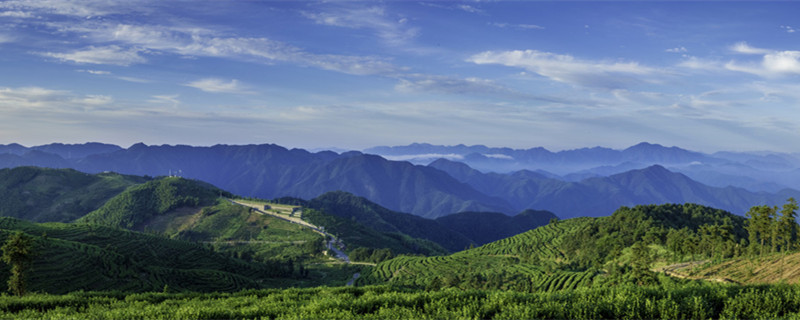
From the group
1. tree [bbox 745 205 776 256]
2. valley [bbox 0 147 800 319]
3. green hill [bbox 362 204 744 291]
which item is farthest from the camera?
green hill [bbox 362 204 744 291]

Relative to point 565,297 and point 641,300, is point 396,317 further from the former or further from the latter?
point 641,300

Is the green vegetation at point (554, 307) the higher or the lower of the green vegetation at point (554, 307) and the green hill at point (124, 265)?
the higher

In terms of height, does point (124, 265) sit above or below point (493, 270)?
above

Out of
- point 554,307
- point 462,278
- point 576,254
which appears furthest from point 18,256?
point 576,254

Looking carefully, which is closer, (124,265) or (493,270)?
(124,265)

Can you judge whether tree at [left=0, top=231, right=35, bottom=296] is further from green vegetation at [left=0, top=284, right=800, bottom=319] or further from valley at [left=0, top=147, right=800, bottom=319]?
green vegetation at [left=0, top=284, right=800, bottom=319]

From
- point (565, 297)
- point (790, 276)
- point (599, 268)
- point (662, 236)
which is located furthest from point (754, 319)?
point (662, 236)

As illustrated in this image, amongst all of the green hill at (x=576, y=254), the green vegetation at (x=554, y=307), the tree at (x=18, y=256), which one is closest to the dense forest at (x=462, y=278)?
the green vegetation at (x=554, y=307)

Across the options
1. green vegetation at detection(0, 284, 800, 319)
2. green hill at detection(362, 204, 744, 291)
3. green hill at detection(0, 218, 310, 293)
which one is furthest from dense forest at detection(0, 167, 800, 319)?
green hill at detection(362, 204, 744, 291)

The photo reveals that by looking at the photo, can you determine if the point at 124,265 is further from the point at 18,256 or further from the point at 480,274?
the point at 480,274

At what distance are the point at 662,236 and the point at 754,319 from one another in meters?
145

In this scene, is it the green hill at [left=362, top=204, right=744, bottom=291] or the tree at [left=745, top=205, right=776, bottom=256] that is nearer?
the tree at [left=745, top=205, right=776, bottom=256]

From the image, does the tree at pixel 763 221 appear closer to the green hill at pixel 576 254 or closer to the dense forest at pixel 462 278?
the dense forest at pixel 462 278

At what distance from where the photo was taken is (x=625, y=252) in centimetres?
12350
